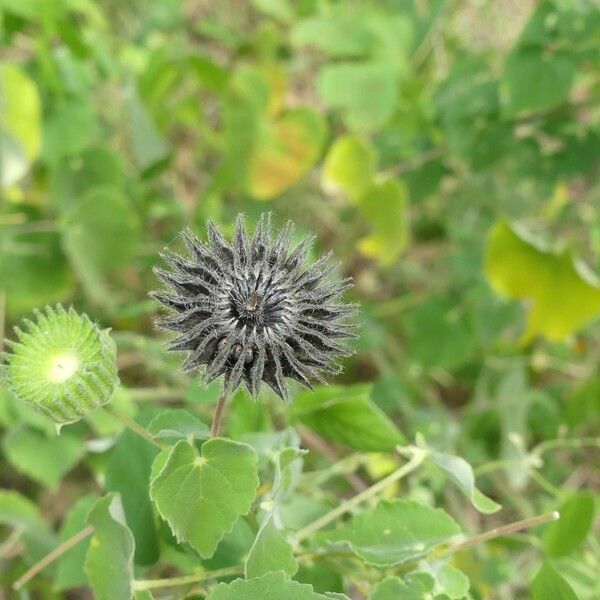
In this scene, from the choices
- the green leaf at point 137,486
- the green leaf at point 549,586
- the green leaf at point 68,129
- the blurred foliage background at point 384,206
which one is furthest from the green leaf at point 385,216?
the green leaf at point 549,586

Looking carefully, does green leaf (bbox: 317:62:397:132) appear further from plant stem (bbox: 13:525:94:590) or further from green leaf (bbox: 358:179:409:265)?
plant stem (bbox: 13:525:94:590)

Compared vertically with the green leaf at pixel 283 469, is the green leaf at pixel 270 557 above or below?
below

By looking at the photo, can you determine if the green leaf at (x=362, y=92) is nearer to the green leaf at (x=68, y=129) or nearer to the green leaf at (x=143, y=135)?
the green leaf at (x=143, y=135)

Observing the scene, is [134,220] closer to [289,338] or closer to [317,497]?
[317,497]

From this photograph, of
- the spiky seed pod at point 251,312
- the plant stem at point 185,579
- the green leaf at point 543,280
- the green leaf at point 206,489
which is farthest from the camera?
the green leaf at point 543,280

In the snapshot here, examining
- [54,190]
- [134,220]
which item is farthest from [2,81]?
[134,220]

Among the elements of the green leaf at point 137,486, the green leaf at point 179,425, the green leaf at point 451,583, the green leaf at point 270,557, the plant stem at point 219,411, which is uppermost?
the plant stem at point 219,411

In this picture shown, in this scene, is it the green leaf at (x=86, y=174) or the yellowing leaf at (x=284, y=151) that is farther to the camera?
the yellowing leaf at (x=284, y=151)
